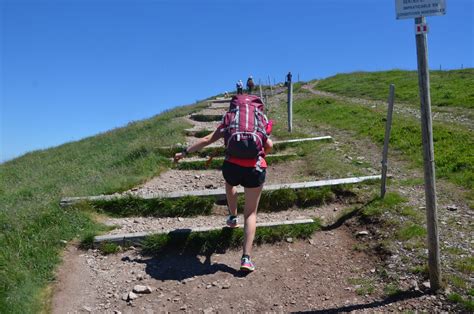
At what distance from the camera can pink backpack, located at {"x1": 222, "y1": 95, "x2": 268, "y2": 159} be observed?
4859 millimetres

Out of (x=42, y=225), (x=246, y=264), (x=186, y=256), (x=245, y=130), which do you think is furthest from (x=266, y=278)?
(x=42, y=225)

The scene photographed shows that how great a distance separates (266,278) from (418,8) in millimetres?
3445

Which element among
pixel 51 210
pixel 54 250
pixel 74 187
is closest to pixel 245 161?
pixel 54 250

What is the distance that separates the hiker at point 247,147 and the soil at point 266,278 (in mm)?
440

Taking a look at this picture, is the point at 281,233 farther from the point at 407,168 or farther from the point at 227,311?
the point at 407,168

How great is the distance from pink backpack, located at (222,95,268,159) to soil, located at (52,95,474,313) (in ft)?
5.12

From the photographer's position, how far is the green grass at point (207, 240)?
5.90 metres

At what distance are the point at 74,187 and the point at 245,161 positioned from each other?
474cm

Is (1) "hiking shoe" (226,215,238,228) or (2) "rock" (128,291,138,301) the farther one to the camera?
(1) "hiking shoe" (226,215,238,228)

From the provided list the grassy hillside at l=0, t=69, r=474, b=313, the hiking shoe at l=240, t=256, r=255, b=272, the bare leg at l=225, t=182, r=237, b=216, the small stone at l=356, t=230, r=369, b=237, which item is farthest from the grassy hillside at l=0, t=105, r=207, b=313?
the small stone at l=356, t=230, r=369, b=237

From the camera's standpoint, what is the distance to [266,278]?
202 inches

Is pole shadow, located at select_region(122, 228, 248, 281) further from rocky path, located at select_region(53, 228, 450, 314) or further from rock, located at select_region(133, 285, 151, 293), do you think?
rock, located at select_region(133, 285, 151, 293)

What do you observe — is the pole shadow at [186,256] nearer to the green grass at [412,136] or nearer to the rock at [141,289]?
the rock at [141,289]

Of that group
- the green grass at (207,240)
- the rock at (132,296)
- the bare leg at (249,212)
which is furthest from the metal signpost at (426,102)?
the rock at (132,296)
